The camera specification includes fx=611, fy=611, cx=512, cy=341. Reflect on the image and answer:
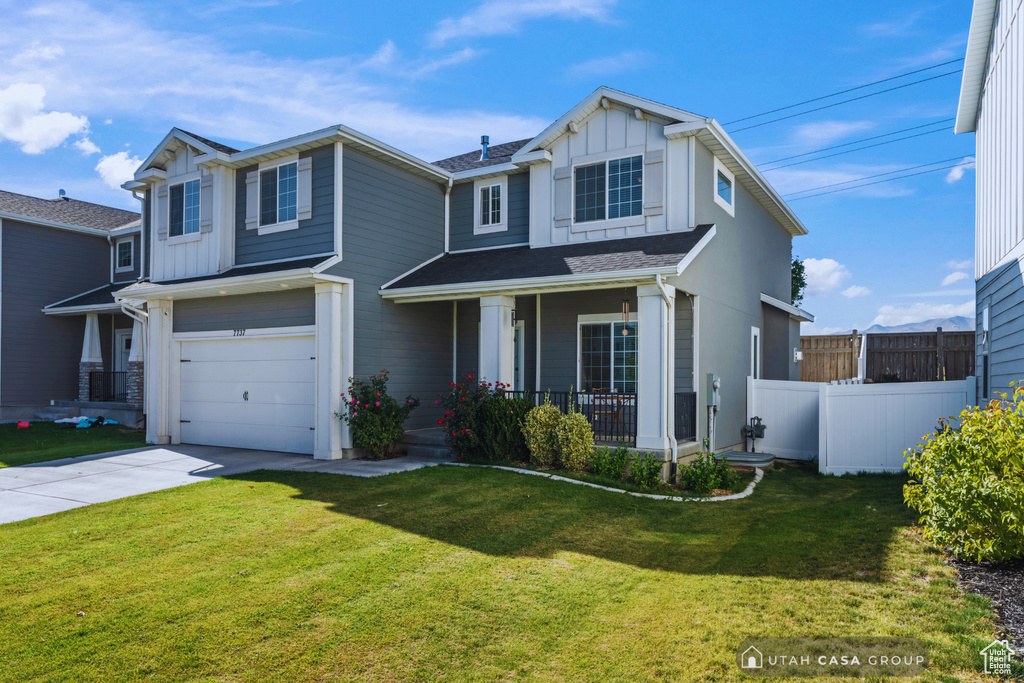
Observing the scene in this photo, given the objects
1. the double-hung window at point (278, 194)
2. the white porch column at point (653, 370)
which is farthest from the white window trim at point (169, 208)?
the white porch column at point (653, 370)

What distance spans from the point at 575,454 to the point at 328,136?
23.3ft

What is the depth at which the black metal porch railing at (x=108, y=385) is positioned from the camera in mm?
18530

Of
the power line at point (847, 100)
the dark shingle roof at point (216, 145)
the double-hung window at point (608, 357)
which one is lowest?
the double-hung window at point (608, 357)

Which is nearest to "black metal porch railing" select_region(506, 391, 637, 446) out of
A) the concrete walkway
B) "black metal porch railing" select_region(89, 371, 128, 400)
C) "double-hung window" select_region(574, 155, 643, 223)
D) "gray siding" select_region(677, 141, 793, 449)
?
"gray siding" select_region(677, 141, 793, 449)

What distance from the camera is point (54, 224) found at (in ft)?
61.9

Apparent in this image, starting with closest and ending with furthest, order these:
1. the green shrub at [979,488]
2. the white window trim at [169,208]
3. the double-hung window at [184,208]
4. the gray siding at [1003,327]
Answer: the green shrub at [979,488] < the gray siding at [1003,327] < the white window trim at [169,208] < the double-hung window at [184,208]

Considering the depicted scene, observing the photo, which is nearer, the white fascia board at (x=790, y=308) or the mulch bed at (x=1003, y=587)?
→ the mulch bed at (x=1003, y=587)

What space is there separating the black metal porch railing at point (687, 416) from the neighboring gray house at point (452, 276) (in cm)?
3

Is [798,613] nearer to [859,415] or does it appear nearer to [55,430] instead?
[859,415]

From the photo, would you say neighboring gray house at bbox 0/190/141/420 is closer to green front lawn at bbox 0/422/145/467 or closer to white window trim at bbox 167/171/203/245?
green front lawn at bbox 0/422/145/467

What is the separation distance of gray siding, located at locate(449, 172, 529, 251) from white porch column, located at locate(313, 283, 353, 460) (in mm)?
3613

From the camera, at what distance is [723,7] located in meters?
13.8

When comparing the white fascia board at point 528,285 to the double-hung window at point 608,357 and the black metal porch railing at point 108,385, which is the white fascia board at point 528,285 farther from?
the black metal porch railing at point 108,385

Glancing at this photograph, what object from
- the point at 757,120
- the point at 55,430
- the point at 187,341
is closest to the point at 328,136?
the point at 187,341
